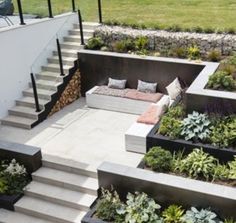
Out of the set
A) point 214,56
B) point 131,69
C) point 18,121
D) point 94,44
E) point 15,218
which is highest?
point 94,44

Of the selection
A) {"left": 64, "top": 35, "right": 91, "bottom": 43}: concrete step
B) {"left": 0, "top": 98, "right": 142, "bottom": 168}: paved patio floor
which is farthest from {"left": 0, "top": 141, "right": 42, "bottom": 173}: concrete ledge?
{"left": 64, "top": 35, "right": 91, "bottom": 43}: concrete step

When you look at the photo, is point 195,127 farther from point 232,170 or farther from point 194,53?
point 194,53

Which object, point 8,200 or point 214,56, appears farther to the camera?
point 214,56

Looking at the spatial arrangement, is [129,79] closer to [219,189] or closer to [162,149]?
[162,149]

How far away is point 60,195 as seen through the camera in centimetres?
930

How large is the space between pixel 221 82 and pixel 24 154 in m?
5.03

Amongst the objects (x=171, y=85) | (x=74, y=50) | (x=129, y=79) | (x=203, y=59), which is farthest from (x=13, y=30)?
(x=203, y=59)

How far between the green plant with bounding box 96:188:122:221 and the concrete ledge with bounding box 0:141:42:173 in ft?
7.19

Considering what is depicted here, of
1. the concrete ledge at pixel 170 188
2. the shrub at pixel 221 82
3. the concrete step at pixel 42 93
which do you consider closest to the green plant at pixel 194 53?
the shrub at pixel 221 82

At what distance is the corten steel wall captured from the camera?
39.4 ft

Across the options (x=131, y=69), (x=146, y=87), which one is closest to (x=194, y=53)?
(x=146, y=87)

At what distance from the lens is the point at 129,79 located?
12906 millimetres

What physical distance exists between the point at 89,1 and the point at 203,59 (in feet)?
22.2

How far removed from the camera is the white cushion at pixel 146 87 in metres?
12.4
